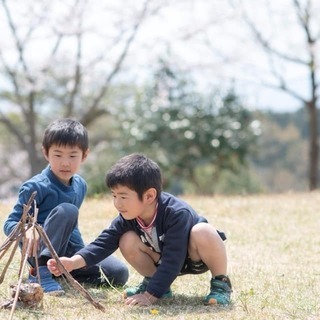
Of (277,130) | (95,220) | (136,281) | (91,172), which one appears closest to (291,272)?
(136,281)

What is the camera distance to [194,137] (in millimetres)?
14852

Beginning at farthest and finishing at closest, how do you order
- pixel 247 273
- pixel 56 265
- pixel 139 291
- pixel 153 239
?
1. pixel 247 273
2. pixel 139 291
3. pixel 153 239
4. pixel 56 265

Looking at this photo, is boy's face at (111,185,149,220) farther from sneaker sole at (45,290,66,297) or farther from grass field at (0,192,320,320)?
sneaker sole at (45,290,66,297)

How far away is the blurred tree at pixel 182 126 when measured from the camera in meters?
14.9

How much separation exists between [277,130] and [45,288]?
24.2 meters

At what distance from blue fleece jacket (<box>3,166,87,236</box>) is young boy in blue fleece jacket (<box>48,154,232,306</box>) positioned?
0.46 meters

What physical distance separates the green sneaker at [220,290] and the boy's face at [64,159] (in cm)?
95

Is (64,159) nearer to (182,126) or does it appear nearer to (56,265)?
(56,265)

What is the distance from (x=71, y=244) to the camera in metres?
3.74

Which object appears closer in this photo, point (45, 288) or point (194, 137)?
point (45, 288)

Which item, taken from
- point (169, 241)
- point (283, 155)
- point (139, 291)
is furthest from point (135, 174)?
point (283, 155)

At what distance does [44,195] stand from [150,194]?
0.74m

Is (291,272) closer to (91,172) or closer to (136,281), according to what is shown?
(136,281)

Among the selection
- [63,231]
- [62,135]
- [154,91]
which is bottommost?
[63,231]
